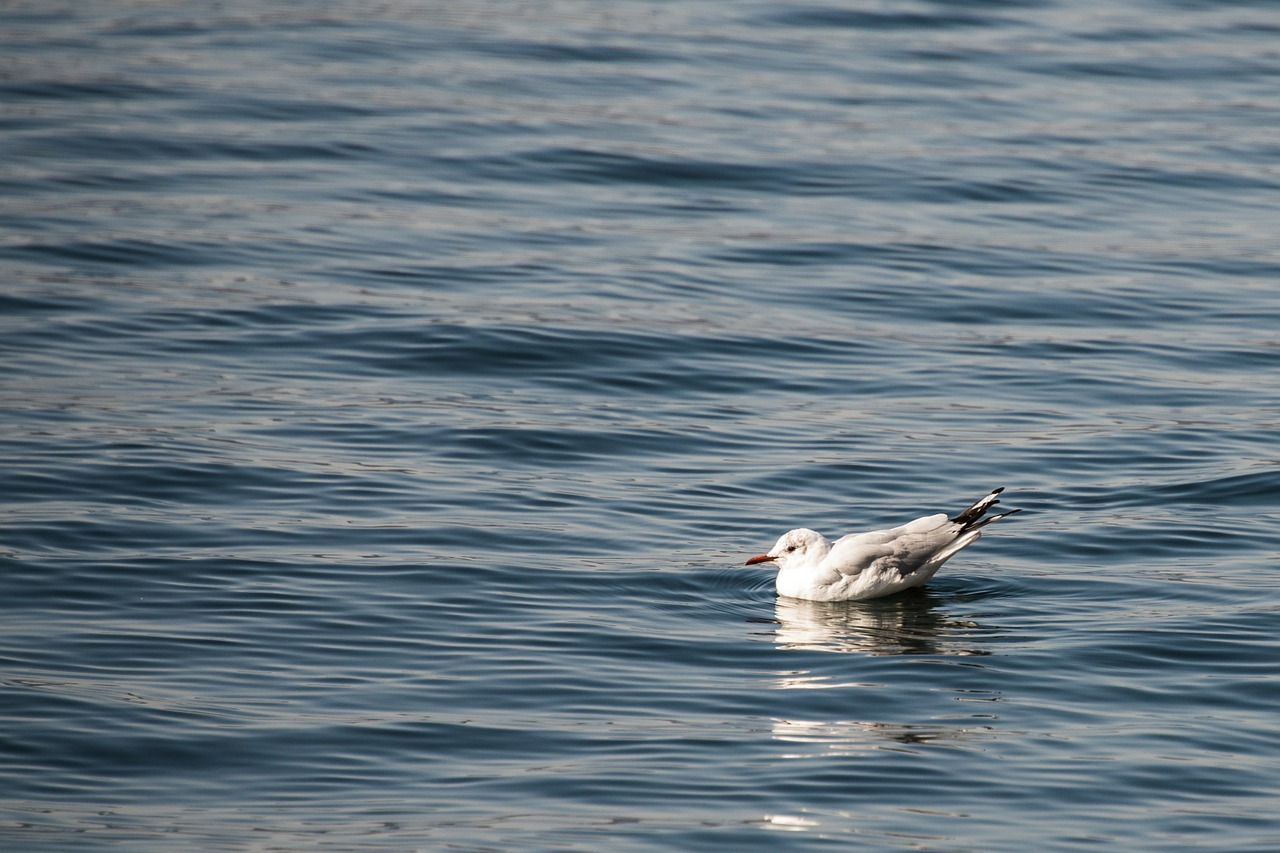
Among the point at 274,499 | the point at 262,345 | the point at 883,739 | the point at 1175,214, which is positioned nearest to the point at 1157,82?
the point at 1175,214

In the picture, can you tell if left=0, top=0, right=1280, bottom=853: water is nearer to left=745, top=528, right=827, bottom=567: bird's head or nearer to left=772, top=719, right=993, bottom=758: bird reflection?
left=772, top=719, right=993, bottom=758: bird reflection

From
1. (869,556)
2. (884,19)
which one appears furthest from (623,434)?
(884,19)

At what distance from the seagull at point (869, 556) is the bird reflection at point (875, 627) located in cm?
9

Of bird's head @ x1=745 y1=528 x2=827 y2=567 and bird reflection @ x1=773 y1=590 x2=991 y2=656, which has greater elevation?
bird's head @ x1=745 y1=528 x2=827 y2=567

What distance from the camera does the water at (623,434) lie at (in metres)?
8.29

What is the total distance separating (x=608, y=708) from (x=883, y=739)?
1.39 metres

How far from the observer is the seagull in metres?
10.9

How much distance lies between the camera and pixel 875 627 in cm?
1069

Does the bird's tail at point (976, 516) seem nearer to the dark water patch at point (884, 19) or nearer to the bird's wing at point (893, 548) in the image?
the bird's wing at point (893, 548)

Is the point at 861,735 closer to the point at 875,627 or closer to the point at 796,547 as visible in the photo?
the point at 875,627

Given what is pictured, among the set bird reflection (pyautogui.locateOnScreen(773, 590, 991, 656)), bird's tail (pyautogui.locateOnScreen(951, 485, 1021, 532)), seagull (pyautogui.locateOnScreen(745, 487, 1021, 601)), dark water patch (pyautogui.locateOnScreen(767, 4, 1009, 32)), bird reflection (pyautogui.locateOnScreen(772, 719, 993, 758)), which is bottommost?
bird reflection (pyautogui.locateOnScreen(773, 590, 991, 656))

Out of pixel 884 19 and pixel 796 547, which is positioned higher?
pixel 884 19

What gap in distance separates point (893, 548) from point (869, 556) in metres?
0.15

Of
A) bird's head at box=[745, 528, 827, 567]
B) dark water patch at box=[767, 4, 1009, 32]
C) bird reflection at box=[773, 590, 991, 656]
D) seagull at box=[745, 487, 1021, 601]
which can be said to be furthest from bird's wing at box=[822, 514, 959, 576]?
dark water patch at box=[767, 4, 1009, 32]
